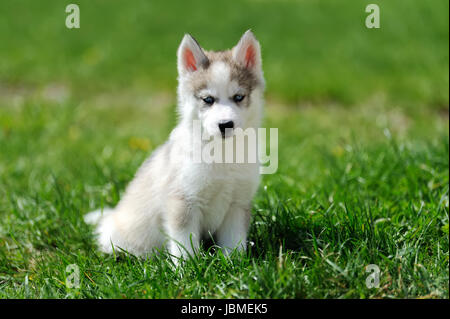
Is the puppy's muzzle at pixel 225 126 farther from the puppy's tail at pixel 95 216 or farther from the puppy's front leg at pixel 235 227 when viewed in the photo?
the puppy's tail at pixel 95 216

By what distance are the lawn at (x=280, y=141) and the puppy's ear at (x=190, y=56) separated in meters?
1.16

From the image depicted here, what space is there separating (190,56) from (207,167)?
700mm

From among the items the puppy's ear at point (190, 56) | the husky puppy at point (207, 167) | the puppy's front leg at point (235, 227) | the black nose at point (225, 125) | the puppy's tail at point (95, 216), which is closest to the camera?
the black nose at point (225, 125)

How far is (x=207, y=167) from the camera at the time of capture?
331 centimetres

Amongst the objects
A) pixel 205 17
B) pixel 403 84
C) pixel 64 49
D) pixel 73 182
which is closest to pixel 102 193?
pixel 73 182

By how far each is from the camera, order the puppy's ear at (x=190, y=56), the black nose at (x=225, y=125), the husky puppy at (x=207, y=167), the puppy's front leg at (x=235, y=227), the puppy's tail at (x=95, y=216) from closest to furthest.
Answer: the black nose at (x=225, y=125) → the husky puppy at (x=207, y=167) → the puppy's ear at (x=190, y=56) → the puppy's front leg at (x=235, y=227) → the puppy's tail at (x=95, y=216)

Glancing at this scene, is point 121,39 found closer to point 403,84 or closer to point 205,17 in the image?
point 205,17

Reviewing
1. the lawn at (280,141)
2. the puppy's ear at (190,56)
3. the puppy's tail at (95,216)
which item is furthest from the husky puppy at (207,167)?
the puppy's tail at (95,216)

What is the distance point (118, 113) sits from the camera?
7668 mm

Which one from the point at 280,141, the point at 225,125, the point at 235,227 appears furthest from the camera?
the point at 280,141

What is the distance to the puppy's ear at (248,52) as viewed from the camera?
10.6ft

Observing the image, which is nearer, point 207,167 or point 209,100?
point 209,100

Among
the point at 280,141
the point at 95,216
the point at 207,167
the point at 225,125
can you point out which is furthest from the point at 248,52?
the point at 280,141

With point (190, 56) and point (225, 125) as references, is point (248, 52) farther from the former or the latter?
point (225, 125)
